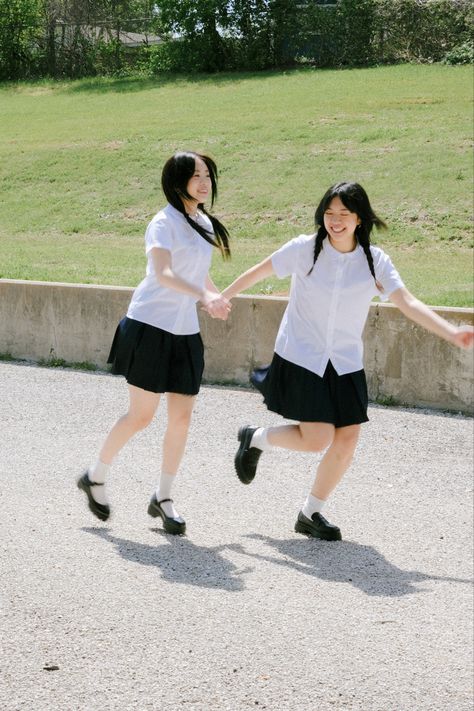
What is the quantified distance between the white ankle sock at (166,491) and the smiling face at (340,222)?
5.17ft

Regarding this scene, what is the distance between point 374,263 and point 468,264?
10.8 meters

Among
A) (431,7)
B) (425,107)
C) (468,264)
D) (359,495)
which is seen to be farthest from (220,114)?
(359,495)

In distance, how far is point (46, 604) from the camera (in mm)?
4805

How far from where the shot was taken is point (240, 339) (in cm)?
976

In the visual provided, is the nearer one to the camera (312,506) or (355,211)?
(355,211)

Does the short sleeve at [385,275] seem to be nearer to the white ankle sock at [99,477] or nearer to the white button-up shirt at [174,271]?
the white button-up shirt at [174,271]

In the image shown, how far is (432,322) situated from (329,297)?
54 cm

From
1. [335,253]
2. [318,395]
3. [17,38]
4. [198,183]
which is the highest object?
[17,38]

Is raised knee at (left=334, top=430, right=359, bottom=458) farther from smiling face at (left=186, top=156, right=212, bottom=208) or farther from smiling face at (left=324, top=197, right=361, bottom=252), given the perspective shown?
smiling face at (left=186, top=156, right=212, bottom=208)

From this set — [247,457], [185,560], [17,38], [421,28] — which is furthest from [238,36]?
[185,560]

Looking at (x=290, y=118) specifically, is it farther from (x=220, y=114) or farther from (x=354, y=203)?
(x=354, y=203)

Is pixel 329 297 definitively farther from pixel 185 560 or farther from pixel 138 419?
pixel 185 560

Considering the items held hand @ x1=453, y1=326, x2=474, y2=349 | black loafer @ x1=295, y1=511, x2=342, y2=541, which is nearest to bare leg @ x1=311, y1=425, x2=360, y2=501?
black loafer @ x1=295, y1=511, x2=342, y2=541

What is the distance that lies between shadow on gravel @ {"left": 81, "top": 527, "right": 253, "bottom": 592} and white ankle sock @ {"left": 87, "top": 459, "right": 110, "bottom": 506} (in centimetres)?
19
